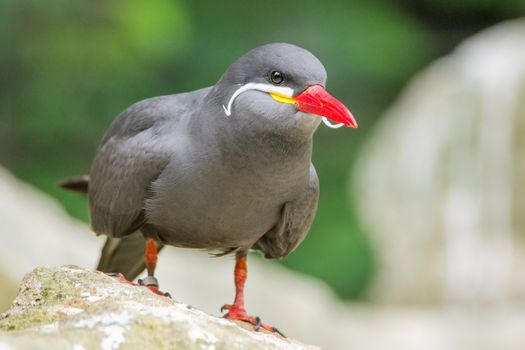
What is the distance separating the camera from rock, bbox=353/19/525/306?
9.81 metres

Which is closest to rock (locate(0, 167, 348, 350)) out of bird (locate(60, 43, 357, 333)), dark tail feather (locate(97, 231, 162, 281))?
dark tail feather (locate(97, 231, 162, 281))

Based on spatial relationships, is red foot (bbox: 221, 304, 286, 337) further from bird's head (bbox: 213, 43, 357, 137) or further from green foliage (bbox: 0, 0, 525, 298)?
green foliage (bbox: 0, 0, 525, 298)

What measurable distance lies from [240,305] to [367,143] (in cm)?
690

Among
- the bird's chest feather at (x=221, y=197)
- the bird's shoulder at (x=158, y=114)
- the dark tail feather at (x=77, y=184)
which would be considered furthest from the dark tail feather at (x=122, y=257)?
the bird's chest feather at (x=221, y=197)

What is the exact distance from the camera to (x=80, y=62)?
10.3 meters

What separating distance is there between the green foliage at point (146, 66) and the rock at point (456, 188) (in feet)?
1.29

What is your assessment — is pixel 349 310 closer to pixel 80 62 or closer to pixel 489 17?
pixel 80 62

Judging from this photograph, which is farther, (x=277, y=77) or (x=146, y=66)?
(x=146, y=66)

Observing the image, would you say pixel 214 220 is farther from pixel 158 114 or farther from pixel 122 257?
pixel 122 257

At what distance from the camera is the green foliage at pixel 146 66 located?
1026cm

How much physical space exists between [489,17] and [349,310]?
474 centimetres

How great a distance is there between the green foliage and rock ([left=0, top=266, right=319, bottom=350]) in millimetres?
6009

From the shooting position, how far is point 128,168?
4.84 meters

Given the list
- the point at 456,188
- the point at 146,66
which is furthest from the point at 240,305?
the point at 146,66
